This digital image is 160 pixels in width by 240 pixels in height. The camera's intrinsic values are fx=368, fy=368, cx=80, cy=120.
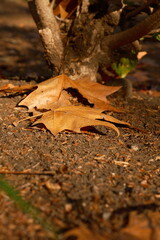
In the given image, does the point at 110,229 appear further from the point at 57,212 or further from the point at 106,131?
the point at 106,131

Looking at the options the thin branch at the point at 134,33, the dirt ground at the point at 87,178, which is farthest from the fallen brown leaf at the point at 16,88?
the thin branch at the point at 134,33

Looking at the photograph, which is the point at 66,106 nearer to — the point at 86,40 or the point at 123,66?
the point at 86,40

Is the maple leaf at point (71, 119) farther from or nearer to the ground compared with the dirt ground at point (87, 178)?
farther from the ground

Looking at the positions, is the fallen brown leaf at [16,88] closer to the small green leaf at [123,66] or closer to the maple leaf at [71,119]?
the maple leaf at [71,119]

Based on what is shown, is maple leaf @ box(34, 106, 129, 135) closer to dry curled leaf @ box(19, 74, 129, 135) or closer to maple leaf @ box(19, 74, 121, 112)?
dry curled leaf @ box(19, 74, 129, 135)

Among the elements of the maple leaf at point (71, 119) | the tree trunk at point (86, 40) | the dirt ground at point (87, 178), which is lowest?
the dirt ground at point (87, 178)

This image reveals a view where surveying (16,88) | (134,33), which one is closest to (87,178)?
(16,88)

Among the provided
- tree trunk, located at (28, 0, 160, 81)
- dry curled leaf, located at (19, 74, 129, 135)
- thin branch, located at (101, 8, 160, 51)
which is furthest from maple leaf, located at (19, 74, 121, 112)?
thin branch, located at (101, 8, 160, 51)
